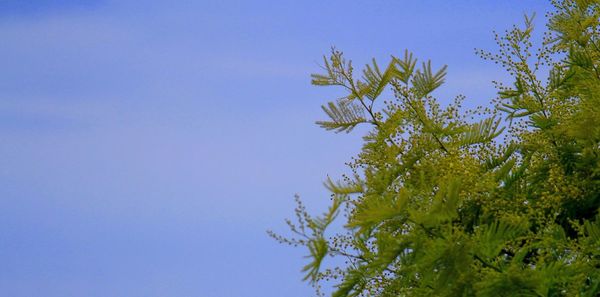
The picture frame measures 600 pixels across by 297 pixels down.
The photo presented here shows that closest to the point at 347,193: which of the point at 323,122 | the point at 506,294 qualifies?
the point at 323,122

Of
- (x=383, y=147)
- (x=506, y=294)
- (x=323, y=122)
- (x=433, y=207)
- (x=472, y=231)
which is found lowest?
Answer: (x=506, y=294)

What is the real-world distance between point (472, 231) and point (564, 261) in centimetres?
132

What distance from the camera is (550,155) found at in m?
8.80

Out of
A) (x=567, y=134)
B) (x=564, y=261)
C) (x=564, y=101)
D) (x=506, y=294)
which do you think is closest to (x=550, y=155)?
(x=567, y=134)

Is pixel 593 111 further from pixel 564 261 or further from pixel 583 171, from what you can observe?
pixel 564 261

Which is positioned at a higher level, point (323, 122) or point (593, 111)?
Answer: point (323, 122)

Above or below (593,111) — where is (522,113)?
above

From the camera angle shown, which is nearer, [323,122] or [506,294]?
[506,294]

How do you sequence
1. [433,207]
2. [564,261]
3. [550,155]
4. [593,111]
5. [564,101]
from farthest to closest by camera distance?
1. [564,101]
2. [550,155]
3. [593,111]
4. [564,261]
5. [433,207]

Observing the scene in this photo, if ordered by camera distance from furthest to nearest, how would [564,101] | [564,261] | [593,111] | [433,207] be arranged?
[564,101] < [593,111] < [564,261] < [433,207]

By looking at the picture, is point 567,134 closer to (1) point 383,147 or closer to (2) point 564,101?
(2) point 564,101

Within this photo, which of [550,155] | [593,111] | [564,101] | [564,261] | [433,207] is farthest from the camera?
[564,101]

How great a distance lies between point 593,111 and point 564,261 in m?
1.53

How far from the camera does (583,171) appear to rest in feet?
28.7
